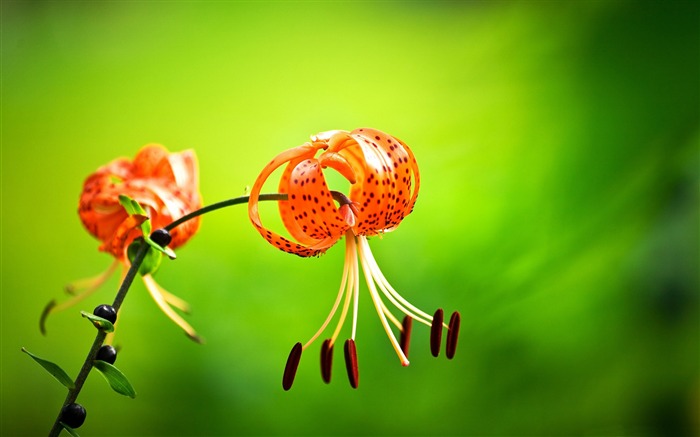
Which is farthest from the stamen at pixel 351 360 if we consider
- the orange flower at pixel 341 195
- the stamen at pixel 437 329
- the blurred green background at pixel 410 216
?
the blurred green background at pixel 410 216

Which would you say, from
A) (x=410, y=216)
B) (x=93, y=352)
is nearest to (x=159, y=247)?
(x=93, y=352)

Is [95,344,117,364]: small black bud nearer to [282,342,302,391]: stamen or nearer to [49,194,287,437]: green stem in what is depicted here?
[49,194,287,437]: green stem

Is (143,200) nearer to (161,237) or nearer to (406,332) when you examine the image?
(161,237)

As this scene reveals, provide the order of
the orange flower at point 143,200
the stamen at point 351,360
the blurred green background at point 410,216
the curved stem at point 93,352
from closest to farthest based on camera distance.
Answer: the curved stem at point 93,352
the stamen at point 351,360
the orange flower at point 143,200
the blurred green background at point 410,216

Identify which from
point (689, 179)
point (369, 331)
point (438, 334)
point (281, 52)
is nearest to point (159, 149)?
point (438, 334)

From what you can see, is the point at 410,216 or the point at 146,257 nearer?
the point at 146,257

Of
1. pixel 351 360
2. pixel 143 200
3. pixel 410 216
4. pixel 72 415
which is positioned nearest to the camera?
pixel 72 415

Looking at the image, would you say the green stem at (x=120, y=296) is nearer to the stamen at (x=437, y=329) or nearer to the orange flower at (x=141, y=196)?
the orange flower at (x=141, y=196)
